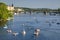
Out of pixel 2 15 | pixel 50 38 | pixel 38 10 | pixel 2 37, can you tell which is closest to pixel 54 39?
pixel 50 38

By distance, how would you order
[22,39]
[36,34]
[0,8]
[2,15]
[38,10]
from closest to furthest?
[22,39], [36,34], [2,15], [0,8], [38,10]

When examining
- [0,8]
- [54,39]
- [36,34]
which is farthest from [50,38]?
[0,8]

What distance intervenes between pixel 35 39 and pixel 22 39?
1.64 m

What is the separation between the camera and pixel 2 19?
56.9m

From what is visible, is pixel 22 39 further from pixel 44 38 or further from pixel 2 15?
pixel 2 15

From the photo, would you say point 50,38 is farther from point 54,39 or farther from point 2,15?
point 2,15

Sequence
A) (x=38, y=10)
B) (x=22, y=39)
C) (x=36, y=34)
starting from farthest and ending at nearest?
1. (x=38, y=10)
2. (x=36, y=34)
3. (x=22, y=39)

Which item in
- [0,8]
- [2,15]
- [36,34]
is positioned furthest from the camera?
[0,8]

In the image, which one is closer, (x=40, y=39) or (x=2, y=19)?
(x=40, y=39)

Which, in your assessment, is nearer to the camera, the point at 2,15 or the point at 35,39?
the point at 35,39

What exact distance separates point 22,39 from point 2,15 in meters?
27.5

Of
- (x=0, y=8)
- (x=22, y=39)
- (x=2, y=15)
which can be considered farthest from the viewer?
(x=0, y=8)

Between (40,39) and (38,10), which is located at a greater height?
(40,39)

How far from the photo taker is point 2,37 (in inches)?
1235
